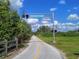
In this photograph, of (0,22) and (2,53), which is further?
(0,22)

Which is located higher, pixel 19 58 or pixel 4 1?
pixel 4 1

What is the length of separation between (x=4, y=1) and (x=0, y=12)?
10.9ft

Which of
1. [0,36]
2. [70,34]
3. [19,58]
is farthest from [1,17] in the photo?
[70,34]

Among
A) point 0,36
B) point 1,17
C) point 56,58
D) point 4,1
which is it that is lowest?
point 56,58

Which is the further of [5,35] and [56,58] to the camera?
[5,35]

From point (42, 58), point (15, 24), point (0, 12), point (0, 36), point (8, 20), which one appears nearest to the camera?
point (42, 58)

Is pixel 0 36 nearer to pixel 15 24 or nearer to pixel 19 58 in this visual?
pixel 19 58

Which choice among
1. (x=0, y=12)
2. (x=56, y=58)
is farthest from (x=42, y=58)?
(x=0, y=12)

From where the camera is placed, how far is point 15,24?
39.3m

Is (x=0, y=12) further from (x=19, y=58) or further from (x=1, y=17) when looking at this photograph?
(x=19, y=58)

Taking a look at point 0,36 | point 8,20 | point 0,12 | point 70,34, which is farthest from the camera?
point 70,34

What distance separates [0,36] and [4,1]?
21.6ft

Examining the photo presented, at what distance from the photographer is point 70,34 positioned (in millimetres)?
162000

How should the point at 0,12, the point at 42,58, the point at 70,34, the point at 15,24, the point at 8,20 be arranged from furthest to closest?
the point at 70,34 < the point at 15,24 < the point at 8,20 < the point at 0,12 < the point at 42,58
